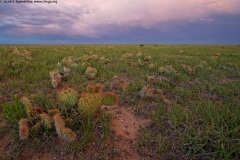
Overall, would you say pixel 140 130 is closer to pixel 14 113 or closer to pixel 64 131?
pixel 64 131

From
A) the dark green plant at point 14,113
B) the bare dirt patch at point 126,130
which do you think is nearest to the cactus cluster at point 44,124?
the dark green plant at point 14,113

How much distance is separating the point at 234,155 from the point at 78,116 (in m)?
2.18

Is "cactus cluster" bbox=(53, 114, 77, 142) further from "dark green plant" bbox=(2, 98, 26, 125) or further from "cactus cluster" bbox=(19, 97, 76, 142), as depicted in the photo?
"dark green plant" bbox=(2, 98, 26, 125)

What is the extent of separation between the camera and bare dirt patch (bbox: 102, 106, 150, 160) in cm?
258

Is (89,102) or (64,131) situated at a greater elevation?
(89,102)

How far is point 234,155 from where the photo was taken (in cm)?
235

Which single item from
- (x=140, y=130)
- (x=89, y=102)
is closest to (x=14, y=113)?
(x=89, y=102)

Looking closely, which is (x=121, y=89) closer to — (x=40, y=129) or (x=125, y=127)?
(x=125, y=127)

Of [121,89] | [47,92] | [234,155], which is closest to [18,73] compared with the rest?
[47,92]

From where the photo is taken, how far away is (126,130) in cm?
305

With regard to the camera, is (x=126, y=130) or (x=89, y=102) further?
(x=126, y=130)

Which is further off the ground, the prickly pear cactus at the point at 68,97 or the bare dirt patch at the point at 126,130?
the prickly pear cactus at the point at 68,97

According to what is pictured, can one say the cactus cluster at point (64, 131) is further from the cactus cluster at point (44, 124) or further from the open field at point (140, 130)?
the open field at point (140, 130)

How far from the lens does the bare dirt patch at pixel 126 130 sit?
2.58 m
